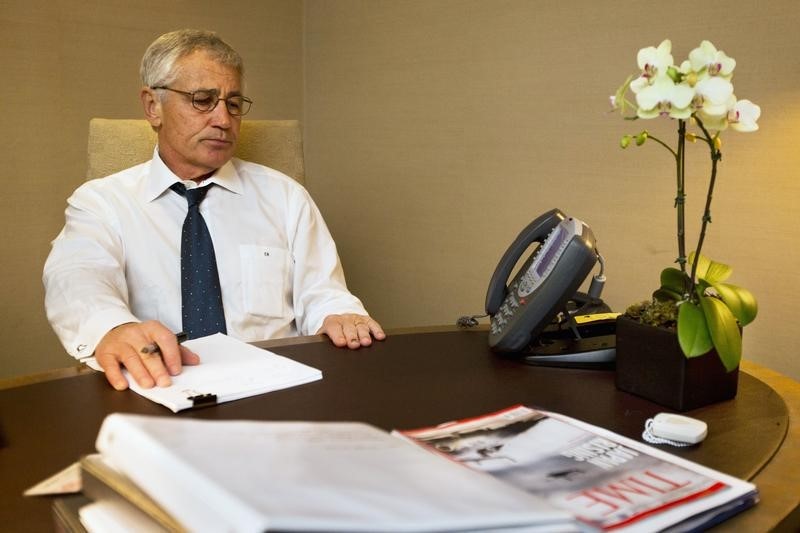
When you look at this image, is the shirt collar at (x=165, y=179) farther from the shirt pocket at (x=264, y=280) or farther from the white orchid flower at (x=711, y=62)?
the white orchid flower at (x=711, y=62)

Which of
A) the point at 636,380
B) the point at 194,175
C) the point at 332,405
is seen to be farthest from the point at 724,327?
the point at 194,175

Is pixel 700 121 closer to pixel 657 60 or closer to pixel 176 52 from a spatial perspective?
pixel 657 60

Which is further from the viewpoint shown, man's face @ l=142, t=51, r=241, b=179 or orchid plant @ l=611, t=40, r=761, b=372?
man's face @ l=142, t=51, r=241, b=179

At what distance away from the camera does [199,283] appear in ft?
6.18

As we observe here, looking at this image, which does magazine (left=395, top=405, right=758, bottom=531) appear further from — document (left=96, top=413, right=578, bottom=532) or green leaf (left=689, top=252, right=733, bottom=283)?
green leaf (left=689, top=252, right=733, bottom=283)

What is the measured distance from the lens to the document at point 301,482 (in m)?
0.51

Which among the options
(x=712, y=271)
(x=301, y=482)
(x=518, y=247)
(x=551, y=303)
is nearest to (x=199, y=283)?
(x=518, y=247)

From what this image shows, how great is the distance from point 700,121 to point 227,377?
773mm

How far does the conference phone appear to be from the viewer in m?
1.26

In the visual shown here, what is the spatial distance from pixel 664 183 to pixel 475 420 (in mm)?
1427

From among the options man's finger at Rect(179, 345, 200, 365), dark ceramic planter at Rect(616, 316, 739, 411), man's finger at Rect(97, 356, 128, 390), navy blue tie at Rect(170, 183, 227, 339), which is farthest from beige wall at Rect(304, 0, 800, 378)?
man's finger at Rect(97, 356, 128, 390)

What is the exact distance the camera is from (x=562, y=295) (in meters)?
1.27

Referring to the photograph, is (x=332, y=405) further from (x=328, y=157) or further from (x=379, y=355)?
(x=328, y=157)

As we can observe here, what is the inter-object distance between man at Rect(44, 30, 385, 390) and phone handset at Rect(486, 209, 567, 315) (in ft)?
1.79
